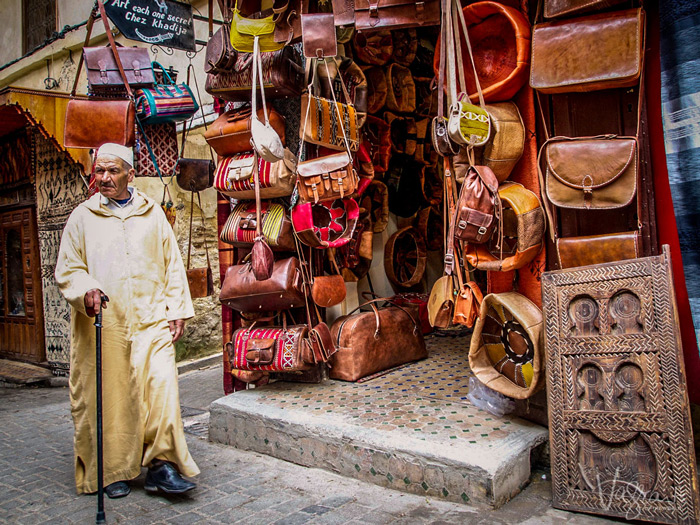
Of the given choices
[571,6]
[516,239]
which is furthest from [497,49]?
[516,239]

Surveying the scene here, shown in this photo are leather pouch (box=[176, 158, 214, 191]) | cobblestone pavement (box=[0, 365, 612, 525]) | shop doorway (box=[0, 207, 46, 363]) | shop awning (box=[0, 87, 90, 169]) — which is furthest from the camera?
shop doorway (box=[0, 207, 46, 363])

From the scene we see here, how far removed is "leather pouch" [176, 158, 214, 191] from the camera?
17.2ft

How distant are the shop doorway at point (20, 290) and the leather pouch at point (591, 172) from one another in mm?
7640

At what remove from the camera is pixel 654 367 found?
269 centimetres

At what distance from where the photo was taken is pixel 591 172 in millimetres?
3109

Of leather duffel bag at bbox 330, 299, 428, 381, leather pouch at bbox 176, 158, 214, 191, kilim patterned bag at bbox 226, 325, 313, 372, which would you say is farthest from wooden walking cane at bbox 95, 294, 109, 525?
leather pouch at bbox 176, 158, 214, 191

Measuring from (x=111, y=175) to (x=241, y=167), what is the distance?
115 cm

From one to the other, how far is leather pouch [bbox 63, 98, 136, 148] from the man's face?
117cm

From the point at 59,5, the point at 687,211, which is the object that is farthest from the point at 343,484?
the point at 59,5

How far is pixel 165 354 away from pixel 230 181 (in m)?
1.57

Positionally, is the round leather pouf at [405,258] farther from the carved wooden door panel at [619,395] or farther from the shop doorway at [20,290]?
the shop doorway at [20,290]

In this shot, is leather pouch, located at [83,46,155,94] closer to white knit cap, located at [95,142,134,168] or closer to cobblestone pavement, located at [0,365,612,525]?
white knit cap, located at [95,142,134,168]

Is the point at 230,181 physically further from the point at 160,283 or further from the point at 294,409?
the point at 294,409

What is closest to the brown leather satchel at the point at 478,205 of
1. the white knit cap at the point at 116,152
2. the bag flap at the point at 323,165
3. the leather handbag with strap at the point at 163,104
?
the bag flap at the point at 323,165
